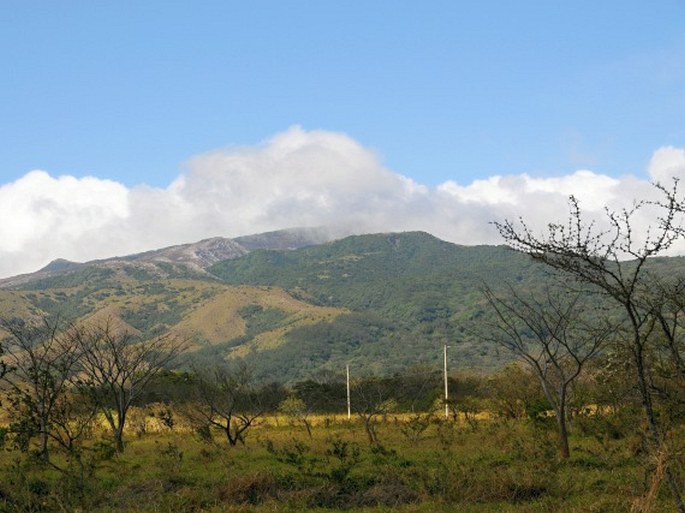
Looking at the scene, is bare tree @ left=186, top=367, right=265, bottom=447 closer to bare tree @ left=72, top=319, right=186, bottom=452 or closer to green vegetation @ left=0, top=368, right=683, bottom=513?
bare tree @ left=72, top=319, right=186, bottom=452

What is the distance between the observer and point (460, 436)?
108ft

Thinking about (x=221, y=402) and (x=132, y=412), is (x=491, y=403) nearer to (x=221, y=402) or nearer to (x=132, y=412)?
(x=221, y=402)

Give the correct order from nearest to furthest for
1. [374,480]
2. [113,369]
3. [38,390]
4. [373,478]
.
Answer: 1. [374,480]
2. [373,478]
3. [38,390]
4. [113,369]

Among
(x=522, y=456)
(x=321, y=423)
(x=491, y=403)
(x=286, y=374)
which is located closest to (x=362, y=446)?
(x=522, y=456)

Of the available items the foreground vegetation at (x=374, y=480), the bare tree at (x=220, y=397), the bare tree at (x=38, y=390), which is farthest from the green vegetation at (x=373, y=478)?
the bare tree at (x=220, y=397)

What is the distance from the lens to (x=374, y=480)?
1945 centimetres

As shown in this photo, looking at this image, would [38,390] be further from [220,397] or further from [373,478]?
[220,397]

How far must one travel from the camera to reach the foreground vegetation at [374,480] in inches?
593

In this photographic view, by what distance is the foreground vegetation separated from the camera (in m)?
15.1

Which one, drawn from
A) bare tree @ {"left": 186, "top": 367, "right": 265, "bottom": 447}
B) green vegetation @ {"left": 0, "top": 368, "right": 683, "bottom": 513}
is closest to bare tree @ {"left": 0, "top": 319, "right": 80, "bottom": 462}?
green vegetation @ {"left": 0, "top": 368, "right": 683, "bottom": 513}

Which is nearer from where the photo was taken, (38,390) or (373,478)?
(373,478)

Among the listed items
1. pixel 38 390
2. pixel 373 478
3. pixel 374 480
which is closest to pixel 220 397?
pixel 38 390

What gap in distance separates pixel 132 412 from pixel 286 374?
145 meters

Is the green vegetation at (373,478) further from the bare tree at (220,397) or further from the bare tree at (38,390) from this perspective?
the bare tree at (220,397)
